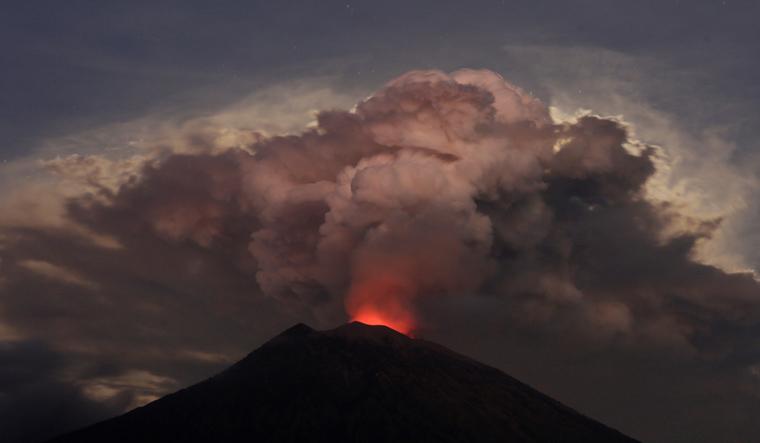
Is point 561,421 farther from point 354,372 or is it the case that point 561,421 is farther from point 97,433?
point 97,433

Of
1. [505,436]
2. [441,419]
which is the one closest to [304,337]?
[441,419]

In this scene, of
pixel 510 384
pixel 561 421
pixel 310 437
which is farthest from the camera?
pixel 510 384

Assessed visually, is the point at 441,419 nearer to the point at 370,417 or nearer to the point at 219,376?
the point at 370,417

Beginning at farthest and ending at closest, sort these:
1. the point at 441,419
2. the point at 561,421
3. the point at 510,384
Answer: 1. the point at 510,384
2. the point at 561,421
3. the point at 441,419

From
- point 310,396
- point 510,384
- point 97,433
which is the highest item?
point 510,384

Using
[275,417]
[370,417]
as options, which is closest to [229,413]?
[275,417]

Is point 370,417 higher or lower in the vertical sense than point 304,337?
lower

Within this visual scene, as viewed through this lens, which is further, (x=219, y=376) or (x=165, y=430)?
(x=219, y=376)
